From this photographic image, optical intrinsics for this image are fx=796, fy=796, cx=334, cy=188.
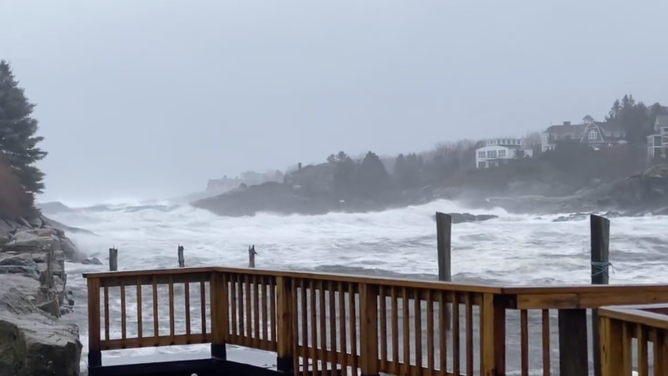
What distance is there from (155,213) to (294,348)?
57211 mm

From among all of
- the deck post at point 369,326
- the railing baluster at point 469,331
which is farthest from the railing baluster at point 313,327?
the railing baluster at point 469,331

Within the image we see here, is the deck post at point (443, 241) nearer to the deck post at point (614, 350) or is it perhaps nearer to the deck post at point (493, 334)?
the deck post at point (493, 334)

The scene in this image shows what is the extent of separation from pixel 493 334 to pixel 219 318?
9.35ft

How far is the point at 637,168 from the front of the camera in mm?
66188

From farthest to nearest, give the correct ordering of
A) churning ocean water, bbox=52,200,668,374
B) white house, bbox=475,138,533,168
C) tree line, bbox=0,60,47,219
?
1. white house, bbox=475,138,533,168
2. tree line, bbox=0,60,47,219
3. churning ocean water, bbox=52,200,668,374

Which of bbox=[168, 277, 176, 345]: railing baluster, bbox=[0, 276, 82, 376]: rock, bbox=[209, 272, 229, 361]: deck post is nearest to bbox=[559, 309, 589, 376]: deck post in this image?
bbox=[209, 272, 229, 361]: deck post

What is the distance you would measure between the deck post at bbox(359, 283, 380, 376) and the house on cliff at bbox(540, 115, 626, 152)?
237ft

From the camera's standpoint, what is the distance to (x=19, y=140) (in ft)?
117

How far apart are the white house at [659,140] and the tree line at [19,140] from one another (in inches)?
1929

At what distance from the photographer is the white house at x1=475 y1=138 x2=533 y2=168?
258 feet

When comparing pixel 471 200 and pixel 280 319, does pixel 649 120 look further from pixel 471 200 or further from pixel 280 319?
pixel 280 319

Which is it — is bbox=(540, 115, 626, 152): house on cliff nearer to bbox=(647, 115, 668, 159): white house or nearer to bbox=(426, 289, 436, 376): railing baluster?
bbox=(647, 115, 668, 159): white house

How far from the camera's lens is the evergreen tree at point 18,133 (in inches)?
1371

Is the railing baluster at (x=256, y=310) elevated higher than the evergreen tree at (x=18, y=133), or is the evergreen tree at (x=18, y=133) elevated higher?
the evergreen tree at (x=18, y=133)
